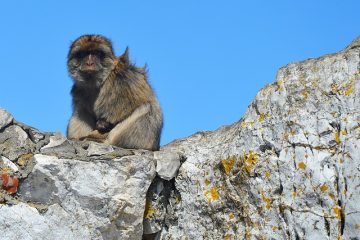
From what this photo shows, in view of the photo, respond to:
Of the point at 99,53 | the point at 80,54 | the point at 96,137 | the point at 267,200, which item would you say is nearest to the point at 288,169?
the point at 267,200

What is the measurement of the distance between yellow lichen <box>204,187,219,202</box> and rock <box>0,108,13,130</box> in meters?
1.79

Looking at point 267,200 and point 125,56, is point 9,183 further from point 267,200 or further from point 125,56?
point 125,56

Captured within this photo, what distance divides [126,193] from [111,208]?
184 mm

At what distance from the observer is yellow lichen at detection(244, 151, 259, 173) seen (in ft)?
16.9

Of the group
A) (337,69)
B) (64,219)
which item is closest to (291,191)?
(337,69)

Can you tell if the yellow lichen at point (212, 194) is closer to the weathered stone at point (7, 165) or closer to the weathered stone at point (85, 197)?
the weathered stone at point (85, 197)

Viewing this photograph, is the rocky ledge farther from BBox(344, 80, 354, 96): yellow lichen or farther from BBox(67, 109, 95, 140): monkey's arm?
BBox(67, 109, 95, 140): monkey's arm

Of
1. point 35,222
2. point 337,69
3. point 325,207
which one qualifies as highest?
point 337,69

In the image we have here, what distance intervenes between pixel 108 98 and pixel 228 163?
7.23 ft

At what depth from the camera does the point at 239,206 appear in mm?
5141

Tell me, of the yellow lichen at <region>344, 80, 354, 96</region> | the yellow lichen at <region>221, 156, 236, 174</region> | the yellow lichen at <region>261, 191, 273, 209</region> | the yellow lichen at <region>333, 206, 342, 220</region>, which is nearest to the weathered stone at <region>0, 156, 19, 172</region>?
the yellow lichen at <region>221, 156, 236, 174</region>

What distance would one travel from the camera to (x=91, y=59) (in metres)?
7.23

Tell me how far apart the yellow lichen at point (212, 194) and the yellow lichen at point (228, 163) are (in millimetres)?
191

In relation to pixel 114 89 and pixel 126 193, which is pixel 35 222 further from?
pixel 114 89
